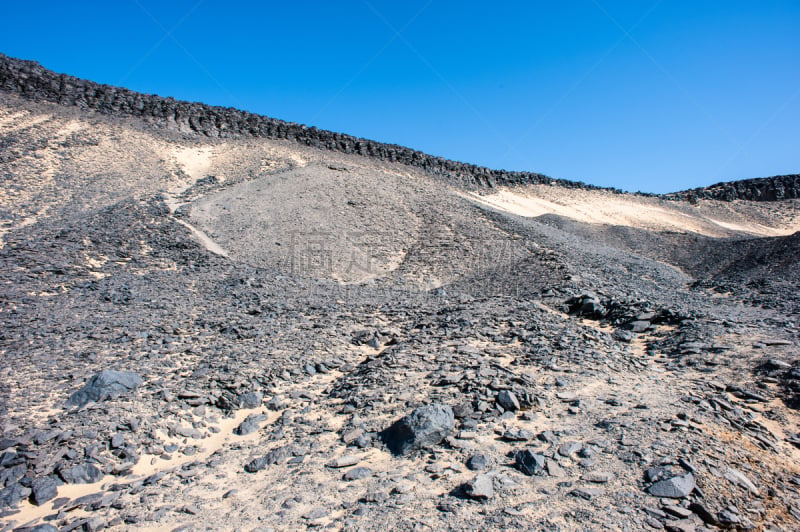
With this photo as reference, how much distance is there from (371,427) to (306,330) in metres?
3.76

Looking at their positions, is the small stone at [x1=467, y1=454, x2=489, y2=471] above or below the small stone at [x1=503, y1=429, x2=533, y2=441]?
below

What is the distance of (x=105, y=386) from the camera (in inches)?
237

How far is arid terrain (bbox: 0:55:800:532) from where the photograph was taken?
3.94 metres

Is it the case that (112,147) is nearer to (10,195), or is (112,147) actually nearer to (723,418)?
(10,195)

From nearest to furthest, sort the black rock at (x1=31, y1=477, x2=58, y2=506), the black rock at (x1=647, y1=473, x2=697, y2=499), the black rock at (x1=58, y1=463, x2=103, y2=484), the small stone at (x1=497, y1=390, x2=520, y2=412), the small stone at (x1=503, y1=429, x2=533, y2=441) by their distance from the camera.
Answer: the black rock at (x1=647, y1=473, x2=697, y2=499), the black rock at (x1=31, y1=477, x2=58, y2=506), the black rock at (x1=58, y1=463, x2=103, y2=484), the small stone at (x1=503, y1=429, x2=533, y2=441), the small stone at (x1=497, y1=390, x2=520, y2=412)

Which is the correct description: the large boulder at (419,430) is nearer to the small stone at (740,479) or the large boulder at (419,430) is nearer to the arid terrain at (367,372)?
the arid terrain at (367,372)

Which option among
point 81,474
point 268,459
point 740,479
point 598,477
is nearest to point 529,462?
point 598,477

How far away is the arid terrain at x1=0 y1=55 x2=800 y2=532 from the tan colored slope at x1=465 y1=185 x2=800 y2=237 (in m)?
13.7

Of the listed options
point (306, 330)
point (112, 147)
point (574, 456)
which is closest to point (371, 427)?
point (574, 456)

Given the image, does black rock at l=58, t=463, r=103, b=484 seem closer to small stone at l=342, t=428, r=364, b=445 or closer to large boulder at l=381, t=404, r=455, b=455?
small stone at l=342, t=428, r=364, b=445

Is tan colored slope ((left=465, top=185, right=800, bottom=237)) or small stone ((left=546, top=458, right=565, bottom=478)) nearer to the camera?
small stone ((left=546, top=458, right=565, bottom=478))

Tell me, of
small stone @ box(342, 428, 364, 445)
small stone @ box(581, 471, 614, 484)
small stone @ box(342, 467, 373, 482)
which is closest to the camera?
small stone @ box(581, 471, 614, 484)

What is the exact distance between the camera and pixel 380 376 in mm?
6512

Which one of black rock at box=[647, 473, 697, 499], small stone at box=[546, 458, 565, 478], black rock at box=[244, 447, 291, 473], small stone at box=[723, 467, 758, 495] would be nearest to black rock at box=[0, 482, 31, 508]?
black rock at box=[244, 447, 291, 473]
